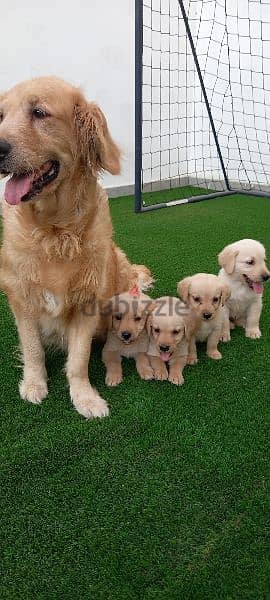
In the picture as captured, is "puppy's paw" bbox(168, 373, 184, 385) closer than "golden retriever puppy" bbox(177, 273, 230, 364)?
Yes

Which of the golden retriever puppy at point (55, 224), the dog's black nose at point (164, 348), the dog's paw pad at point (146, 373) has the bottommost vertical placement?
the dog's paw pad at point (146, 373)

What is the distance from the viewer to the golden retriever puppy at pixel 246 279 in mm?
2311

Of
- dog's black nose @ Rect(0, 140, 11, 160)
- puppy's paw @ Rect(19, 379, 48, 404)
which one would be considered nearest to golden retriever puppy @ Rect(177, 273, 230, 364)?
puppy's paw @ Rect(19, 379, 48, 404)

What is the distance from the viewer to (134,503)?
1338 millimetres

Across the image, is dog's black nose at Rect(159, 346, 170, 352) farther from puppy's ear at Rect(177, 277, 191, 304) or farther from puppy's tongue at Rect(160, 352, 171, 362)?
puppy's ear at Rect(177, 277, 191, 304)

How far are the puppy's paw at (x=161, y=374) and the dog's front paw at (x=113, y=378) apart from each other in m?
0.15

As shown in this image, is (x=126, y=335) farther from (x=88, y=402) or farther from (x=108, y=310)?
(x=88, y=402)

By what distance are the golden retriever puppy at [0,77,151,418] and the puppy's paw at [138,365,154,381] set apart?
25 centimetres

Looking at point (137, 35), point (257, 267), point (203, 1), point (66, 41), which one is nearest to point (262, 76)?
point (203, 1)

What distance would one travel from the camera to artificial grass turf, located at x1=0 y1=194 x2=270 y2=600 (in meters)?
1.12

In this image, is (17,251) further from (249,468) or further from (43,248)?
(249,468)


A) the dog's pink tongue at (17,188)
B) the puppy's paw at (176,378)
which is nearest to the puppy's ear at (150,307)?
the puppy's paw at (176,378)

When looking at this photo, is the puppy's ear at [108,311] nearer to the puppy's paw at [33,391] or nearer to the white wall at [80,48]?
the puppy's paw at [33,391]

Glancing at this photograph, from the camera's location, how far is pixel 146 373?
78.3 inches
